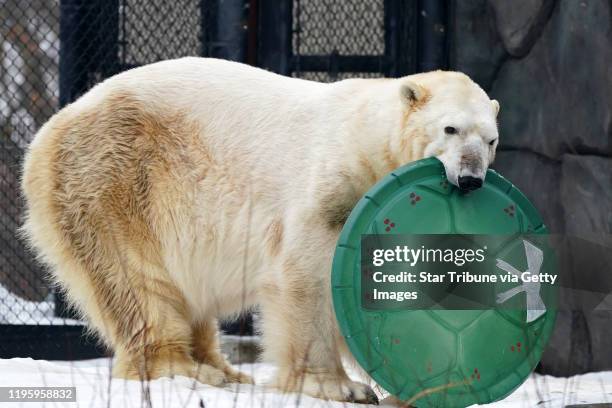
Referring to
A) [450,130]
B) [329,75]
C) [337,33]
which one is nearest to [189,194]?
[450,130]

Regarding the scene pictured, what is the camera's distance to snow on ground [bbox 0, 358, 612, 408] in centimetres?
360

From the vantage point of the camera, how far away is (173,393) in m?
3.85

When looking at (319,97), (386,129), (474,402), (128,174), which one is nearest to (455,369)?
(474,402)

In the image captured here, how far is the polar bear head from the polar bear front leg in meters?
0.48

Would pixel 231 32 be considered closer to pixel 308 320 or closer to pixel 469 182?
pixel 308 320

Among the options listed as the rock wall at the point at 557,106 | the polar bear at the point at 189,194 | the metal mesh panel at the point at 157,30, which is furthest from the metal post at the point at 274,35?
the polar bear at the point at 189,194

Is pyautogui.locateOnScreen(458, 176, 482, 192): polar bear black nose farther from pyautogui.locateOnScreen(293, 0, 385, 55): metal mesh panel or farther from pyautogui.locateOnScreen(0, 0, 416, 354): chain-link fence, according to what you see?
pyautogui.locateOnScreen(293, 0, 385, 55): metal mesh panel

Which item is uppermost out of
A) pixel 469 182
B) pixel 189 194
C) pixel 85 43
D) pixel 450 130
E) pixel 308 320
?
pixel 450 130

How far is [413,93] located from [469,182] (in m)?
0.45

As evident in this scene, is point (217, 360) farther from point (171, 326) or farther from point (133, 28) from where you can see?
point (133, 28)

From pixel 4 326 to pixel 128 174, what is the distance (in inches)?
76.5

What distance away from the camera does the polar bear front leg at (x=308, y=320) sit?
158 inches

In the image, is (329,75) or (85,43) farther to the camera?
(85,43)

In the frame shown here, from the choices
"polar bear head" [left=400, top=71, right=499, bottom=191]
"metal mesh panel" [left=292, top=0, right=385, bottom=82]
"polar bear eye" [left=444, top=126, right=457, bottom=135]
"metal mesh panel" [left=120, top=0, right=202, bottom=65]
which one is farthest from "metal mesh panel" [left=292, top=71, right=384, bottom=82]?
"polar bear eye" [left=444, top=126, right=457, bottom=135]
